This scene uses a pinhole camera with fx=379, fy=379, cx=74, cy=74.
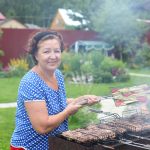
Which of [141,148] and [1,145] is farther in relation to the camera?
[1,145]

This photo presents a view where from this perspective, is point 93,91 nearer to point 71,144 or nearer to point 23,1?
point 71,144

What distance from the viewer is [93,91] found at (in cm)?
1102

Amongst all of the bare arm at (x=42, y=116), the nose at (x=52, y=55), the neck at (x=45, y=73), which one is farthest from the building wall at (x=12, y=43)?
the bare arm at (x=42, y=116)

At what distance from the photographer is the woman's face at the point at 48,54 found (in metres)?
2.77

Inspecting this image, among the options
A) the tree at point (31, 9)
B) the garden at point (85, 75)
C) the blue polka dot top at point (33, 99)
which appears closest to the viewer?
the blue polka dot top at point (33, 99)

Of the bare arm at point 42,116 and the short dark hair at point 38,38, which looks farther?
the short dark hair at point 38,38

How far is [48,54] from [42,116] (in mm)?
456

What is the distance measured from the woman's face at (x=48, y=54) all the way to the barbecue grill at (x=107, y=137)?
50 centimetres

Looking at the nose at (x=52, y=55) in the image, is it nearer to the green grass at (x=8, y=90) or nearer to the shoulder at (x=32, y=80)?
the shoulder at (x=32, y=80)

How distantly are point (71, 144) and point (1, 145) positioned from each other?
10.7 feet

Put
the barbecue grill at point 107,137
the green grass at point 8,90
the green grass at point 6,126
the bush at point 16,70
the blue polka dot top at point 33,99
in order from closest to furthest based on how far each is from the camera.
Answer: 1. the barbecue grill at point 107,137
2. the blue polka dot top at point 33,99
3. the green grass at point 6,126
4. the green grass at point 8,90
5. the bush at point 16,70

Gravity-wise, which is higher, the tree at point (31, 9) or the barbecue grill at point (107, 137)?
the tree at point (31, 9)

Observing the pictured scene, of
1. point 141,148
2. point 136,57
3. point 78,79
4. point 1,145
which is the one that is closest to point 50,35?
point 141,148

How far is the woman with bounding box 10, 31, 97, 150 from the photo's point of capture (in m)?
2.69
